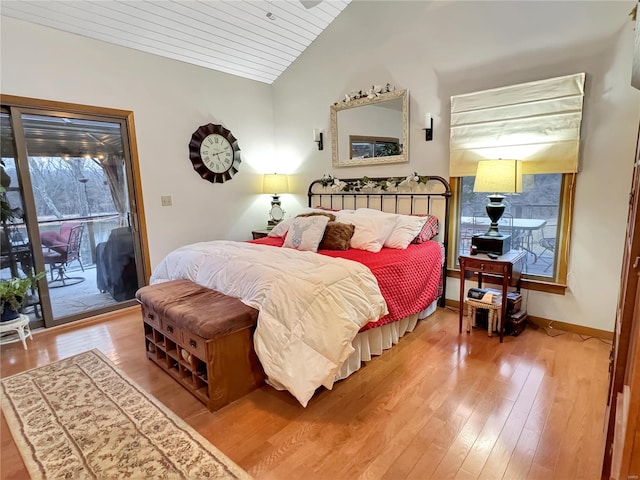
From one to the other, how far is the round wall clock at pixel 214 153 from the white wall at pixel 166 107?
80mm

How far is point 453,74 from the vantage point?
3254 millimetres

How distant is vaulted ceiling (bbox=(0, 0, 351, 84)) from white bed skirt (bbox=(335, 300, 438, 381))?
8.20 ft

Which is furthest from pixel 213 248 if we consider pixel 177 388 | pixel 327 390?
pixel 327 390

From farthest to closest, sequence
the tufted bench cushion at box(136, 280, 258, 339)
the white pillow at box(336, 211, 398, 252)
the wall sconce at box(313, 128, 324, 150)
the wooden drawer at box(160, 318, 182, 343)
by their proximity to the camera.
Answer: the wall sconce at box(313, 128, 324, 150) < the white pillow at box(336, 211, 398, 252) < the wooden drawer at box(160, 318, 182, 343) < the tufted bench cushion at box(136, 280, 258, 339)

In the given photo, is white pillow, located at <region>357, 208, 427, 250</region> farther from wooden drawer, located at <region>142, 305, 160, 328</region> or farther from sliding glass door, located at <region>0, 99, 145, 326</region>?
sliding glass door, located at <region>0, 99, 145, 326</region>

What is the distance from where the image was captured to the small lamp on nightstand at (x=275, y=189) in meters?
4.74

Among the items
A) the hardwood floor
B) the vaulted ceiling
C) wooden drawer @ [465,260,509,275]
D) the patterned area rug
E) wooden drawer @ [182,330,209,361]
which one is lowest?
the hardwood floor

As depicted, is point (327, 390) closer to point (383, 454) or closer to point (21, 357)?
point (383, 454)

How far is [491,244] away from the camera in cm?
287

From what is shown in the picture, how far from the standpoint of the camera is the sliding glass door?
3.09m

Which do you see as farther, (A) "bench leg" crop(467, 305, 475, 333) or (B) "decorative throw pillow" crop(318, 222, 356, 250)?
(B) "decorative throw pillow" crop(318, 222, 356, 250)

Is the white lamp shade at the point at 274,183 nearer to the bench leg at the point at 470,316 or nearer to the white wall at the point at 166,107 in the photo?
the white wall at the point at 166,107

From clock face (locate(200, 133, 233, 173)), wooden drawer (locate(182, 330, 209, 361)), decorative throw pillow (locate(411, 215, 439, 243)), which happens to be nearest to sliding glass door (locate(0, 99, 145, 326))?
clock face (locate(200, 133, 233, 173))

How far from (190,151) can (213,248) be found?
1.78m
